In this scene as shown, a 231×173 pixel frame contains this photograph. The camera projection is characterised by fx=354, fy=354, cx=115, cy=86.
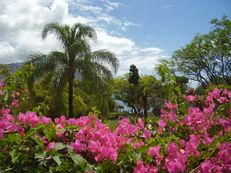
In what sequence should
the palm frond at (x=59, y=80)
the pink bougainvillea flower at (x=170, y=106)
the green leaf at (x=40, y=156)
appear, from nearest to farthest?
the green leaf at (x=40, y=156) → the pink bougainvillea flower at (x=170, y=106) → the palm frond at (x=59, y=80)

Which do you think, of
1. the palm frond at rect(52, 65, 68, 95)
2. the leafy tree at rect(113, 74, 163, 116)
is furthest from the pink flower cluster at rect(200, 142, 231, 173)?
the leafy tree at rect(113, 74, 163, 116)

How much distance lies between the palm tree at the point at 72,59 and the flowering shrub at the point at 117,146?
48.5ft

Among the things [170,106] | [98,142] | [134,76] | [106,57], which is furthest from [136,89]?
[98,142]

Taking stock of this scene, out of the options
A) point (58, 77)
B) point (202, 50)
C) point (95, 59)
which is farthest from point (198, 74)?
point (58, 77)

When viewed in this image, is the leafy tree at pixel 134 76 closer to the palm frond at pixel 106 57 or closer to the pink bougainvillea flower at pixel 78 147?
the palm frond at pixel 106 57

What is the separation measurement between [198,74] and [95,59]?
14292 millimetres

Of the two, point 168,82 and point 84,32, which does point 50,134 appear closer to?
point 168,82

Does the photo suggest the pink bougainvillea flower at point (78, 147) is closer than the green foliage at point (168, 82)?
Yes

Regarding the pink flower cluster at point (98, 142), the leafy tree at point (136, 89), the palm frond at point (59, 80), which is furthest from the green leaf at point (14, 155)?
the leafy tree at point (136, 89)

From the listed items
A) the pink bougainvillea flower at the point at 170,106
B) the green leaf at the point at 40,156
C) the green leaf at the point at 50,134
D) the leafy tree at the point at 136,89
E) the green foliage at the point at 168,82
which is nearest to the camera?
the green leaf at the point at 40,156

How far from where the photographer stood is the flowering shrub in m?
1.36

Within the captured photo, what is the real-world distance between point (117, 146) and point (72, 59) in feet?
52.3

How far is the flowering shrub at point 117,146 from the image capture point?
4.48 ft

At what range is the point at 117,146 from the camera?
1.60 m
